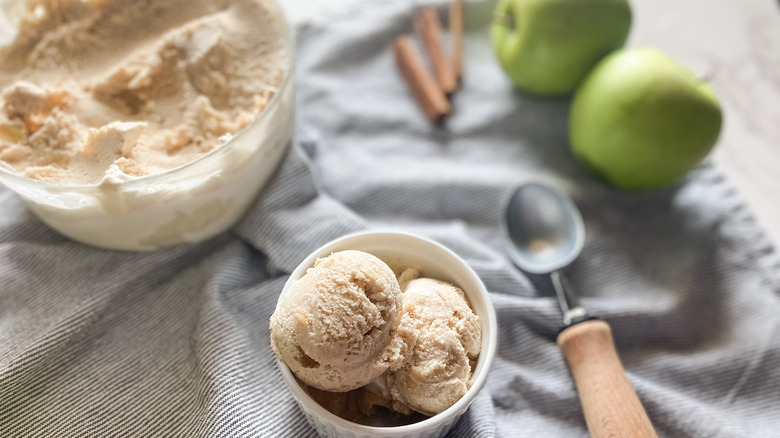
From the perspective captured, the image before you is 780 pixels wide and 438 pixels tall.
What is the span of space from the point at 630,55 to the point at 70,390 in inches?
45.5

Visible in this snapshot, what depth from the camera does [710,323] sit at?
111 centimetres

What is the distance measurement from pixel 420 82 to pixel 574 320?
1.99 ft

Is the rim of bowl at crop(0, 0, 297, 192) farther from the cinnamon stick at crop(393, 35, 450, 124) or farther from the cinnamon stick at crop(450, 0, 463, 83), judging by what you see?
the cinnamon stick at crop(450, 0, 463, 83)

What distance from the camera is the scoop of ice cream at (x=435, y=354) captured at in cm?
74

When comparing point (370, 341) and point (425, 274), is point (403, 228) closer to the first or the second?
point (425, 274)

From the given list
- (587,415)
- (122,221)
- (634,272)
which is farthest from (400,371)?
(634,272)

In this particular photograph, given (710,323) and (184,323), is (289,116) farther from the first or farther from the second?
(710,323)

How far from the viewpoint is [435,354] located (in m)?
0.75

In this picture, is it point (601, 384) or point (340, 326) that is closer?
point (340, 326)

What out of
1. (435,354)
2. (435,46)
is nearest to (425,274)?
(435,354)

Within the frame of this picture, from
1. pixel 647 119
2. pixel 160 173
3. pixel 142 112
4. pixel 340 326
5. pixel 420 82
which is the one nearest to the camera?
pixel 340 326

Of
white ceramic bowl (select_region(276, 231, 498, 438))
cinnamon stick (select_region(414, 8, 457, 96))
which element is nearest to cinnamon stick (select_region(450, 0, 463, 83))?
cinnamon stick (select_region(414, 8, 457, 96))

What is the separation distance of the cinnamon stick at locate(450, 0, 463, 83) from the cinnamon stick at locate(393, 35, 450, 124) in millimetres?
67

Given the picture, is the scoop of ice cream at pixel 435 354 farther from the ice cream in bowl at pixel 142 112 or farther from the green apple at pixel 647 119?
the green apple at pixel 647 119
